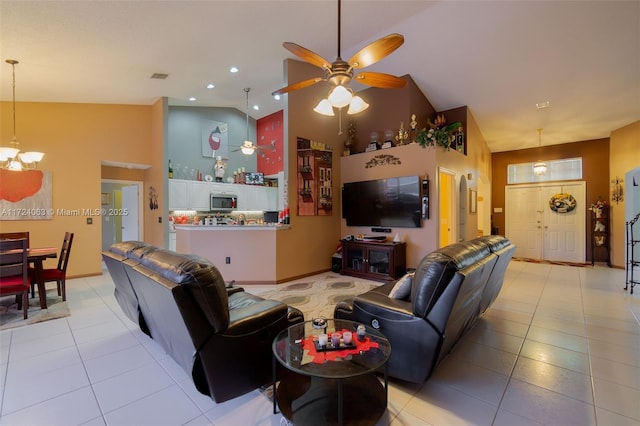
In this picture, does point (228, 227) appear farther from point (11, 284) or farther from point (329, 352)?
point (329, 352)

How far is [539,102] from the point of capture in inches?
212

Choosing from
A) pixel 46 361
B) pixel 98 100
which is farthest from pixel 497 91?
pixel 98 100

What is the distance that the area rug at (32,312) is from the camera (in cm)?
319

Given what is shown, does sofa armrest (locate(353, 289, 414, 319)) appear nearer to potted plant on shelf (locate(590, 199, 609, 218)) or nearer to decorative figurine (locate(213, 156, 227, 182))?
decorative figurine (locate(213, 156, 227, 182))

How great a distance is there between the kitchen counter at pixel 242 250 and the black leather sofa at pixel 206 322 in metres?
2.64

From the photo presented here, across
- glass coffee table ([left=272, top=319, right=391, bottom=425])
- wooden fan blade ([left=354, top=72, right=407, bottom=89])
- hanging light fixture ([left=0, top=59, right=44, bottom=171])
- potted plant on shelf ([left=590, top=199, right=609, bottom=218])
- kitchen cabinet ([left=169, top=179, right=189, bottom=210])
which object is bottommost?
glass coffee table ([left=272, top=319, right=391, bottom=425])

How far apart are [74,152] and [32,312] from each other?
3222mm

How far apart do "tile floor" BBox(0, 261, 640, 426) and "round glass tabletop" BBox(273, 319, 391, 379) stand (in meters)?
0.42

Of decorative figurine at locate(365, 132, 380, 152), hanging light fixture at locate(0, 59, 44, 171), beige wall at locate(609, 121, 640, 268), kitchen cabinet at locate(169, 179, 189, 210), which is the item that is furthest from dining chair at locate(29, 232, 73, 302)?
beige wall at locate(609, 121, 640, 268)

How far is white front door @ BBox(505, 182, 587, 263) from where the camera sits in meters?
7.32

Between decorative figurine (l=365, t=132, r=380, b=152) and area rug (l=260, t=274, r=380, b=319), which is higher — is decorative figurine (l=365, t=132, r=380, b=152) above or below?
above

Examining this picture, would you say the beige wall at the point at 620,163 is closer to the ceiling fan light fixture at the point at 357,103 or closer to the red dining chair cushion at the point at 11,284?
the ceiling fan light fixture at the point at 357,103

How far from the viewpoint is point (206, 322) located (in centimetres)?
165

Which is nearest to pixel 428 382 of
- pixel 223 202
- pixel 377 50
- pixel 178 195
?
pixel 377 50
